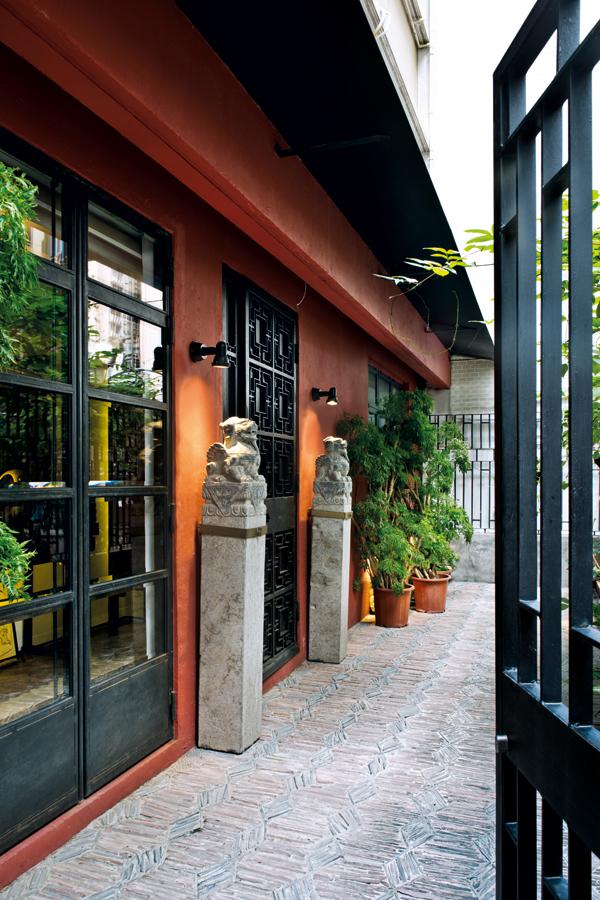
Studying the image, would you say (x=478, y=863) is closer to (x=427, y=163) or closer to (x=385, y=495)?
(x=427, y=163)

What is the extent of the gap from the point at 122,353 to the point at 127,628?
129cm

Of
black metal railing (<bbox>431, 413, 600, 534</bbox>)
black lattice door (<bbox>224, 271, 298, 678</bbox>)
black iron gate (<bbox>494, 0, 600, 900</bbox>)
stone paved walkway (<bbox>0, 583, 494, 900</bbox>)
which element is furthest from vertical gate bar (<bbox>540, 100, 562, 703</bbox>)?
black metal railing (<bbox>431, 413, 600, 534</bbox>)

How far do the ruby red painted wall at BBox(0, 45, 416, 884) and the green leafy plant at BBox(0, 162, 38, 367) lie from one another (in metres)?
0.77

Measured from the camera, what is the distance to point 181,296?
11.6ft

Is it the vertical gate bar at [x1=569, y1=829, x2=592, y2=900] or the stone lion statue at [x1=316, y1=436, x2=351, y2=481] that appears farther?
the stone lion statue at [x1=316, y1=436, x2=351, y2=481]

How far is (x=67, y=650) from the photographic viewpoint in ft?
8.91

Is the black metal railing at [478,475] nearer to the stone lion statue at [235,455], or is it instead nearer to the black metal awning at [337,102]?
the black metal awning at [337,102]

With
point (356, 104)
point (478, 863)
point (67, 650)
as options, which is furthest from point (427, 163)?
point (478, 863)

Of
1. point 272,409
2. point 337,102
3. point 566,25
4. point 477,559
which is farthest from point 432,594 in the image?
point 566,25

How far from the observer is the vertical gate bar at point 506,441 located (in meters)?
1.43

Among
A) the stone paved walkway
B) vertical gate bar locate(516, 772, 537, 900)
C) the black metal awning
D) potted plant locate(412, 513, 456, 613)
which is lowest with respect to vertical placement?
the stone paved walkway

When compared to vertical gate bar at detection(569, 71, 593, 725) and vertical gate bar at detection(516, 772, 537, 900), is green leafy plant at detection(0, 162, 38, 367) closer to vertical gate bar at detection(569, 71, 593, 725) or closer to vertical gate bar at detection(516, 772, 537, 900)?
vertical gate bar at detection(569, 71, 593, 725)

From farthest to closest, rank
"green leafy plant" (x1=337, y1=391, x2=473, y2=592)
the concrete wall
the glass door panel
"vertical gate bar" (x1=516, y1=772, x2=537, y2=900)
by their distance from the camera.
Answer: the concrete wall < "green leafy plant" (x1=337, y1=391, x2=473, y2=592) < the glass door panel < "vertical gate bar" (x1=516, y1=772, x2=537, y2=900)

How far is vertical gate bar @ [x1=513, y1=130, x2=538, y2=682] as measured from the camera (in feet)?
4.42
